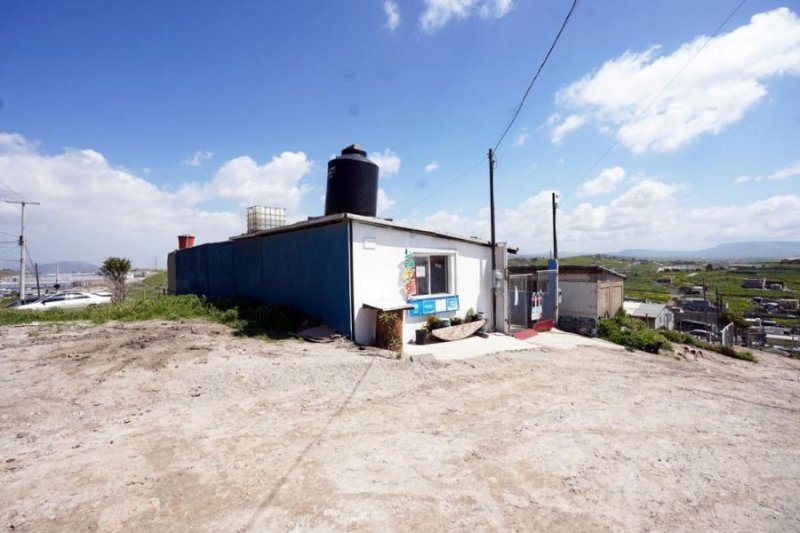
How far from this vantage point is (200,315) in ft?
40.0

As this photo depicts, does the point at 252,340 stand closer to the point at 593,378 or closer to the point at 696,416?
the point at 593,378

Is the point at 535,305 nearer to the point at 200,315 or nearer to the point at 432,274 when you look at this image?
the point at 432,274

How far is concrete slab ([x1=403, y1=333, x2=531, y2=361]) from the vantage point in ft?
29.0

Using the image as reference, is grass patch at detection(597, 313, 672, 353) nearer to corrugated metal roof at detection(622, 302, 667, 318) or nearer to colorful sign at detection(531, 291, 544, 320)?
colorful sign at detection(531, 291, 544, 320)

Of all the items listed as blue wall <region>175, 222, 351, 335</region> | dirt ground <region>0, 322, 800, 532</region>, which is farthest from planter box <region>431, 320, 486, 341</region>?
blue wall <region>175, 222, 351, 335</region>

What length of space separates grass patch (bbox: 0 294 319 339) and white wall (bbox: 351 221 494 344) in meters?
1.80

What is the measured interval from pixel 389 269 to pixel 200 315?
7052mm

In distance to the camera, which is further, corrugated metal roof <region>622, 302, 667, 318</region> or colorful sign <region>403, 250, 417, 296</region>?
corrugated metal roof <region>622, 302, 667, 318</region>

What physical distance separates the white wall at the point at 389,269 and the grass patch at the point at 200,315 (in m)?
1.80

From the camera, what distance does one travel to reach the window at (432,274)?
11008mm

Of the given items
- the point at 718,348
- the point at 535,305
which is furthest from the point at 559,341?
the point at 718,348

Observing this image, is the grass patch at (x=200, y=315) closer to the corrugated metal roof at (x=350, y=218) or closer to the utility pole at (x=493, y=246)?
the corrugated metal roof at (x=350, y=218)

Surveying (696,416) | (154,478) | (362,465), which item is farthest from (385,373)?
(696,416)

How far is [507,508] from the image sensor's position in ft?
10.4
